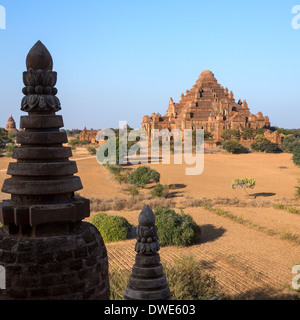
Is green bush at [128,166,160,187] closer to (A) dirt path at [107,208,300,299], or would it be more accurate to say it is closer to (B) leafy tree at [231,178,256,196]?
(B) leafy tree at [231,178,256,196]

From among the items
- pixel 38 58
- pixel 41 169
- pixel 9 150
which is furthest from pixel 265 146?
pixel 41 169

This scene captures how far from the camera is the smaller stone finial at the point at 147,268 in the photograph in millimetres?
6066

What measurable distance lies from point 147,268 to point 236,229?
16.2m

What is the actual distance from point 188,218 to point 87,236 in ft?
51.7

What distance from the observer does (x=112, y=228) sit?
1938cm

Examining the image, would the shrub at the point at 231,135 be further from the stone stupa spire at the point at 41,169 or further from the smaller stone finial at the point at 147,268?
the stone stupa spire at the point at 41,169

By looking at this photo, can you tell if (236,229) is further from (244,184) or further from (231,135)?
(231,135)

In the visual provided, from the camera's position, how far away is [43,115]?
15.7ft

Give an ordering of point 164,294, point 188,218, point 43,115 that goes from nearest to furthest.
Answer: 1. point 43,115
2. point 164,294
3. point 188,218

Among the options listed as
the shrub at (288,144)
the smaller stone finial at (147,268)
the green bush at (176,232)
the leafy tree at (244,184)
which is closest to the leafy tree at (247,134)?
the shrub at (288,144)

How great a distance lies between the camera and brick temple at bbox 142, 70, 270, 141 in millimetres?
78312

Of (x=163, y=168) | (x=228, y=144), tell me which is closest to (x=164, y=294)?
(x=163, y=168)

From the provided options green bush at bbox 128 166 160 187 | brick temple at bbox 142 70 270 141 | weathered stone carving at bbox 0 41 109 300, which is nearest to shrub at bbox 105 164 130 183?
green bush at bbox 128 166 160 187
